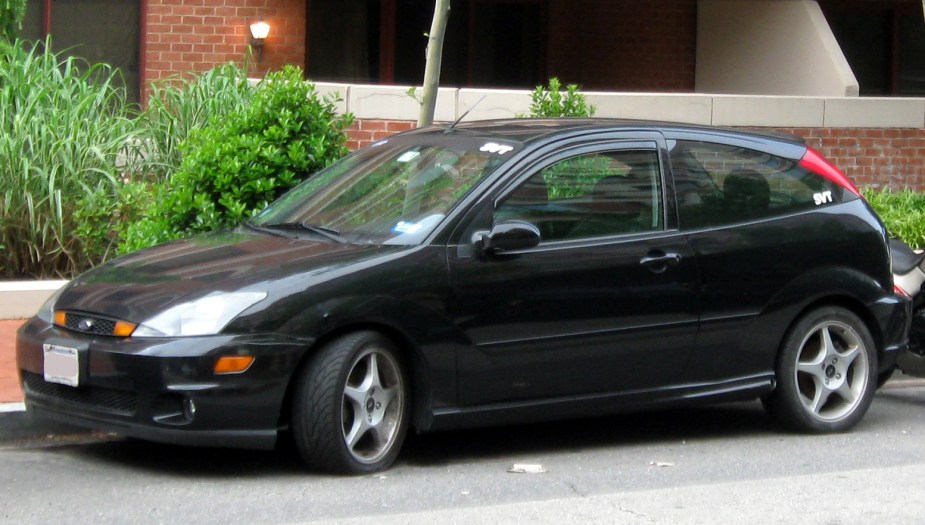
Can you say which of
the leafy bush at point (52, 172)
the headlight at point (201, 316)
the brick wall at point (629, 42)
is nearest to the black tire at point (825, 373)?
the headlight at point (201, 316)

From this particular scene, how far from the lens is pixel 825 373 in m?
7.30

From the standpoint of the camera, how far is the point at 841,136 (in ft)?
46.3

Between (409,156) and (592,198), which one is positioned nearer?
(592,198)

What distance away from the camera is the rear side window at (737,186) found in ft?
23.0

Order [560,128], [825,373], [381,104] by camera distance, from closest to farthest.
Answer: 1. [560,128]
2. [825,373]
3. [381,104]

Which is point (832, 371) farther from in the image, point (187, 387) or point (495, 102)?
point (495, 102)

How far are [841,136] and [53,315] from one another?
978 centimetres

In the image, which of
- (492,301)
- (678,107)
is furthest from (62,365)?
(678,107)

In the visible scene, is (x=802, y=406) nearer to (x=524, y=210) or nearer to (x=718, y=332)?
(x=718, y=332)

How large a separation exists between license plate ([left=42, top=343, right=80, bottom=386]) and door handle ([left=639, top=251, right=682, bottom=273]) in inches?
A: 104

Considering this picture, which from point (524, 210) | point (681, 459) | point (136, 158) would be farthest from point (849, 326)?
point (136, 158)

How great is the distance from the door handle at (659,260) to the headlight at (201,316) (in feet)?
6.31

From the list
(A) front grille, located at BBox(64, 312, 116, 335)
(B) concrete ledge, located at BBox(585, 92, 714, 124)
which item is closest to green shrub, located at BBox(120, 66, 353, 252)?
(A) front grille, located at BBox(64, 312, 116, 335)

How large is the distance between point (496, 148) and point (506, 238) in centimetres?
62
